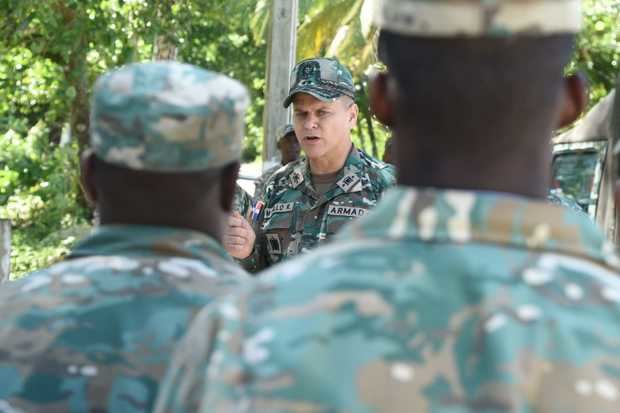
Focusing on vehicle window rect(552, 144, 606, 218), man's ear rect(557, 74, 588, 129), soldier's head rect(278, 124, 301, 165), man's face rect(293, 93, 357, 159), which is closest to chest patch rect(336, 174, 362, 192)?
man's face rect(293, 93, 357, 159)

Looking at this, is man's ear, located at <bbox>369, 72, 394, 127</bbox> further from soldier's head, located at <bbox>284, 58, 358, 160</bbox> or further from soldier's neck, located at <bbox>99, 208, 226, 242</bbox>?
soldier's head, located at <bbox>284, 58, 358, 160</bbox>

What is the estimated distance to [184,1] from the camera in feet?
43.5

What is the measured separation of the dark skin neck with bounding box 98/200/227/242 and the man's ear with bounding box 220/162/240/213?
0.09 ft

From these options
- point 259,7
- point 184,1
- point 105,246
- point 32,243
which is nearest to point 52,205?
point 32,243

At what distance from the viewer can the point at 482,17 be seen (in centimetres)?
198

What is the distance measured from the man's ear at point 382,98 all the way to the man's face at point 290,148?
7.24 meters

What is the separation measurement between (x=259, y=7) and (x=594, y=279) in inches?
903

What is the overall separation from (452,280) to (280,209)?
205 inches

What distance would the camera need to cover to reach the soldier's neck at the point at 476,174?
6.53 ft

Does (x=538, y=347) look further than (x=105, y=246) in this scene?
No

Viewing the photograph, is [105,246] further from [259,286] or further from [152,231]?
[259,286]

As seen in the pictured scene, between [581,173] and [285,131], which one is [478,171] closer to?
[285,131]

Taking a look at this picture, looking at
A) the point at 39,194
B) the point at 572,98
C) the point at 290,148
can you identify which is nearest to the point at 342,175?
the point at 290,148

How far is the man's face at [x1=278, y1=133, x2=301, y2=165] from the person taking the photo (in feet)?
31.1
